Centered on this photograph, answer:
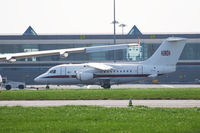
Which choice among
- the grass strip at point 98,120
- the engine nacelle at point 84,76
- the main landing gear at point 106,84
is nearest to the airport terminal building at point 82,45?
the main landing gear at point 106,84

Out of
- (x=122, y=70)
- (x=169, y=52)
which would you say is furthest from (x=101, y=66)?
(x=169, y=52)

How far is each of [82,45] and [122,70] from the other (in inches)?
1071

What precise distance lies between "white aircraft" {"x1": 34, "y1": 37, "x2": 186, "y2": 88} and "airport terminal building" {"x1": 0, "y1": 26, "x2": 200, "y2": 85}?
2305 cm

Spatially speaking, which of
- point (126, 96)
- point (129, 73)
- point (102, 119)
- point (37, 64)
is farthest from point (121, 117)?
point (37, 64)

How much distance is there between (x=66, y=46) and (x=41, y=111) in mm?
57615

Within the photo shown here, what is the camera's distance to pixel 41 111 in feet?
75.8

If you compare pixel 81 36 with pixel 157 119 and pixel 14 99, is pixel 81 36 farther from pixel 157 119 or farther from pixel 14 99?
pixel 157 119

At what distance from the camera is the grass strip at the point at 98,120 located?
16.7m

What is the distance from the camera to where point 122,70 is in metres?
54.0

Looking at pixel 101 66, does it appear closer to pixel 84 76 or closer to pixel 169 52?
pixel 84 76

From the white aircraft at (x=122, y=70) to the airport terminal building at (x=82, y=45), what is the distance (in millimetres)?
23048

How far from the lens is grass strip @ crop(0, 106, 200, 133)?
1673 cm

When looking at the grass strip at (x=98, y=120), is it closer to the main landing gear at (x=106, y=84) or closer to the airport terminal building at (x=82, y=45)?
the main landing gear at (x=106, y=84)

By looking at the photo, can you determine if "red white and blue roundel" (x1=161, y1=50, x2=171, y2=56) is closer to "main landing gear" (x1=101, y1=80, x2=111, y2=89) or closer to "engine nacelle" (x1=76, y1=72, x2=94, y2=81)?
"main landing gear" (x1=101, y1=80, x2=111, y2=89)
